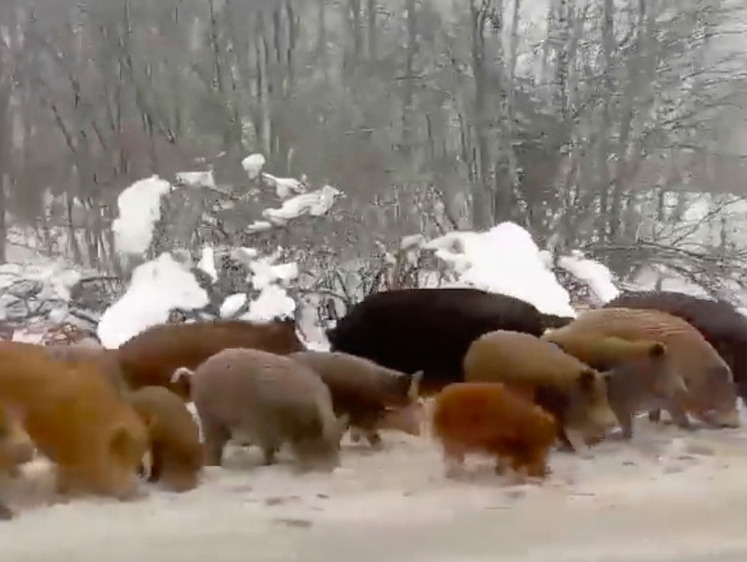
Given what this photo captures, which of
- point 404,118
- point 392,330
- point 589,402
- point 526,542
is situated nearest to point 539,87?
point 404,118

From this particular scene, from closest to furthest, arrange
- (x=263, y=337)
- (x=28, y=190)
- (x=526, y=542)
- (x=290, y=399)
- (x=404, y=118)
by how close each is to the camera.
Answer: (x=526, y=542) → (x=290, y=399) → (x=263, y=337) → (x=28, y=190) → (x=404, y=118)

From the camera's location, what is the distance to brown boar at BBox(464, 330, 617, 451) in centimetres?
87

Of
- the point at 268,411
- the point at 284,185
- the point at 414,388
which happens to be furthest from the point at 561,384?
the point at 284,185

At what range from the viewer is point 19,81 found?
140 centimetres

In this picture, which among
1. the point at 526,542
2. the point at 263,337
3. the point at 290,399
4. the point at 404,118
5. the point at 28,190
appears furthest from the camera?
the point at 404,118

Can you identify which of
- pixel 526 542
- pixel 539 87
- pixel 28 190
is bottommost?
pixel 526 542

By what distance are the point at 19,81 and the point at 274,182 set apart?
14.6 inches

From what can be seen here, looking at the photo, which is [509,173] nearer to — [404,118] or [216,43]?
[404,118]

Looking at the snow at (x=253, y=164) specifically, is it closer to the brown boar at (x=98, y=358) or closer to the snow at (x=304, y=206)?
the snow at (x=304, y=206)

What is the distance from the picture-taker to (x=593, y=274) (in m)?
1.42

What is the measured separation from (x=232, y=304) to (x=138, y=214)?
24 centimetres

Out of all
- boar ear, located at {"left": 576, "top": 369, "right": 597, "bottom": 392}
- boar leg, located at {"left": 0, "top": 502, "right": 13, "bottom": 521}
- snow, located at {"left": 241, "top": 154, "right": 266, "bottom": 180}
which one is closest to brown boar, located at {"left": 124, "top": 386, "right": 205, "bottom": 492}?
boar leg, located at {"left": 0, "top": 502, "right": 13, "bottom": 521}

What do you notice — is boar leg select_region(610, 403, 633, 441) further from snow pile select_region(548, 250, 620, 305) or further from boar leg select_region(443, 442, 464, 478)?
snow pile select_region(548, 250, 620, 305)

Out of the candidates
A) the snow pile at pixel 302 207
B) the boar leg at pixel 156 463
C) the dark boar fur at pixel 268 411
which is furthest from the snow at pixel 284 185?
the boar leg at pixel 156 463
